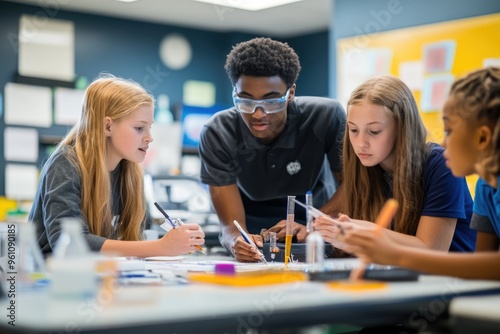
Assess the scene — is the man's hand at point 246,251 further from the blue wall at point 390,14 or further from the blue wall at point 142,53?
the blue wall at point 142,53

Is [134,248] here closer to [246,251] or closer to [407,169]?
[246,251]

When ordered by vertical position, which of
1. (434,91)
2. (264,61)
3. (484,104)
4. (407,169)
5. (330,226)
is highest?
(434,91)

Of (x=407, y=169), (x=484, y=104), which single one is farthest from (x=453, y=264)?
(x=407, y=169)

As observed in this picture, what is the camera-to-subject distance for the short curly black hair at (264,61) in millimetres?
2721

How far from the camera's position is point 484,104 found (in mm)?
1705

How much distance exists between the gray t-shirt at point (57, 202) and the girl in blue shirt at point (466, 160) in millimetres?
985

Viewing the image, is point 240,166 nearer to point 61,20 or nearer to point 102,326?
point 102,326

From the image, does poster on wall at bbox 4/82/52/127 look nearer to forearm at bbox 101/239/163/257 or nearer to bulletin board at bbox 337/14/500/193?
bulletin board at bbox 337/14/500/193

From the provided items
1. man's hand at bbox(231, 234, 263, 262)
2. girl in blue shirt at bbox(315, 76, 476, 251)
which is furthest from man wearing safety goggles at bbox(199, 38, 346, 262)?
girl in blue shirt at bbox(315, 76, 476, 251)

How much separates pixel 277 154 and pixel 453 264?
1393 mm

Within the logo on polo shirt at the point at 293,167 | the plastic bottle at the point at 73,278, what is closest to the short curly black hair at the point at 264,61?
the logo on polo shirt at the point at 293,167

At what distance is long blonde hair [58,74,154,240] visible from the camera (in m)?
2.36

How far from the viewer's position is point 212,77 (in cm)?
855

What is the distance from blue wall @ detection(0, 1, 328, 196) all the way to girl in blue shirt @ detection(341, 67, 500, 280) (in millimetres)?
6008
